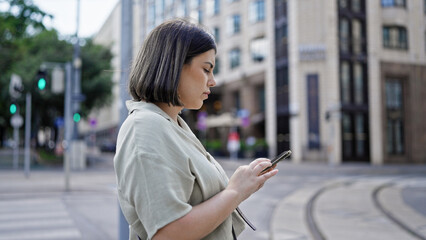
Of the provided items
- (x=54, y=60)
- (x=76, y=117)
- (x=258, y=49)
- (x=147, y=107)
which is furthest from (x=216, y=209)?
(x=258, y=49)

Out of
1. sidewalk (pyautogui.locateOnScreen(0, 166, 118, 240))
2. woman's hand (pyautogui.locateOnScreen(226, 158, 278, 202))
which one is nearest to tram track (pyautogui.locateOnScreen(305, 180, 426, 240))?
sidewalk (pyautogui.locateOnScreen(0, 166, 118, 240))

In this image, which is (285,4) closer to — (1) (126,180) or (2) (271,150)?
(2) (271,150)

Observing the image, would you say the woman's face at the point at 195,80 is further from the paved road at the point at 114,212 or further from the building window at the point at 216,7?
the building window at the point at 216,7

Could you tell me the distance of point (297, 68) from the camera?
2639 centimetres

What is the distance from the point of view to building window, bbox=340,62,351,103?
26.5 metres

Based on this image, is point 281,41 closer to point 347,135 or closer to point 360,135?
point 347,135

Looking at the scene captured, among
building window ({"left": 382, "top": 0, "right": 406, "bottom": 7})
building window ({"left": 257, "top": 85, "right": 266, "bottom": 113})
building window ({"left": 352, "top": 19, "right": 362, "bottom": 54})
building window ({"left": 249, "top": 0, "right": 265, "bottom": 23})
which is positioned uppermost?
building window ({"left": 249, "top": 0, "right": 265, "bottom": 23})

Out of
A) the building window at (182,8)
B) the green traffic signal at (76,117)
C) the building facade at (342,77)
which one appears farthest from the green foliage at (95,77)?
the building window at (182,8)

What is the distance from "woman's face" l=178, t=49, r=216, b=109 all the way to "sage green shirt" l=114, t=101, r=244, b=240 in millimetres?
126

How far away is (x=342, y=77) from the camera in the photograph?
87.0 feet

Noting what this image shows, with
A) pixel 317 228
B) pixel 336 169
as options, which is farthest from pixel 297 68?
pixel 317 228

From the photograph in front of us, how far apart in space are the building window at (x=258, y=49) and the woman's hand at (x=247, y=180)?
29.4 meters

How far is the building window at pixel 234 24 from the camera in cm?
3347

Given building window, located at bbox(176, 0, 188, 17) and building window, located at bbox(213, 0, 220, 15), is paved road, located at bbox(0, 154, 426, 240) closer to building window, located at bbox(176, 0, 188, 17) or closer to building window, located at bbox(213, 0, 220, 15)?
building window, located at bbox(213, 0, 220, 15)
